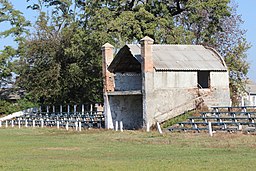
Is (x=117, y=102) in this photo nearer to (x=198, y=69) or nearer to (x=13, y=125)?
(x=198, y=69)

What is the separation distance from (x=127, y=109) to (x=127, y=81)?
2.31m

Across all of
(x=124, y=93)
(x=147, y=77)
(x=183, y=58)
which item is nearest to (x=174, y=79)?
(x=147, y=77)

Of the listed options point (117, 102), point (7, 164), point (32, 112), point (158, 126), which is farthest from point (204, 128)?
point (32, 112)

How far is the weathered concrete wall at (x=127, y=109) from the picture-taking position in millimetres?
48188

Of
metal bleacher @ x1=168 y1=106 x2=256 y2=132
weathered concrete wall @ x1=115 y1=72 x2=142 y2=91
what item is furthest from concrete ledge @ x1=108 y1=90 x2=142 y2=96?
metal bleacher @ x1=168 y1=106 x2=256 y2=132

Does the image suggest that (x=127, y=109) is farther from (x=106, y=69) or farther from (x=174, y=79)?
(x=174, y=79)

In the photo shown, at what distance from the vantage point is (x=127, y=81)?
48.4 m

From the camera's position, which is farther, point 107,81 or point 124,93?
point 107,81

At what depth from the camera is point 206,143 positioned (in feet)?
93.1

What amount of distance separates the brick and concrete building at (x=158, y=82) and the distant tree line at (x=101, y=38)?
Result: 7.21m

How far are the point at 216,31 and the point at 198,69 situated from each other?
53.5ft

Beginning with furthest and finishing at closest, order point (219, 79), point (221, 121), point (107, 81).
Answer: point (107, 81), point (219, 79), point (221, 121)

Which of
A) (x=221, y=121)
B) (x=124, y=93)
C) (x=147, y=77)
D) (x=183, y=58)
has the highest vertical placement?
(x=183, y=58)

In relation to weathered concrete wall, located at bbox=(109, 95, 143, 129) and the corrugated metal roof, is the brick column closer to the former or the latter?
weathered concrete wall, located at bbox=(109, 95, 143, 129)
